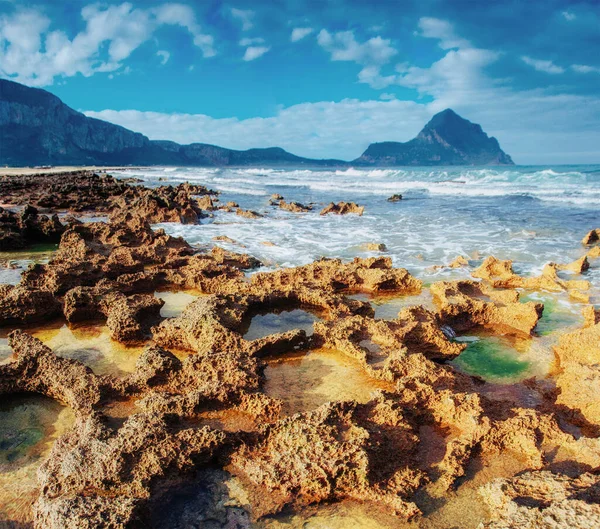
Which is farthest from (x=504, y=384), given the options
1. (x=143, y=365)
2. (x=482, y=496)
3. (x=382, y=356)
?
(x=143, y=365)

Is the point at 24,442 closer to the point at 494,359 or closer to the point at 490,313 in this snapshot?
the point at 494,359

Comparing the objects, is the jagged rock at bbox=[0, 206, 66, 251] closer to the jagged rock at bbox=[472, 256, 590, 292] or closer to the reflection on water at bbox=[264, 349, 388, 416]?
the reflection on water at bbox=[264, 349, 388, 416]

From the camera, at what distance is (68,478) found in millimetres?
2383

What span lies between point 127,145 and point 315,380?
166 m

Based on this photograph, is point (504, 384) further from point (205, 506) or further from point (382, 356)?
point (205, 506)

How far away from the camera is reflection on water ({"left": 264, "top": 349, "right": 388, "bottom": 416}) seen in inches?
139

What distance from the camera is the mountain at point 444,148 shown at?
532 feet

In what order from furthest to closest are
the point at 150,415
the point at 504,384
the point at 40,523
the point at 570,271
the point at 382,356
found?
1. the point at 570,271
2. the point at 382,356
3. the point at 504,384
4. the point at 150,415
5. the point at 40,523

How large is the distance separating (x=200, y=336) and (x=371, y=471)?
93.9 inches

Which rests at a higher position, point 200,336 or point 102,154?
point 102,154

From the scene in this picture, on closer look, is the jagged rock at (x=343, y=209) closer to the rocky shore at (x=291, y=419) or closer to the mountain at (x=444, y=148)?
the rocky shore at (x=291, y=419)

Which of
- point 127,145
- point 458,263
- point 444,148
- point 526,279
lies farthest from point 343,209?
point 444,148

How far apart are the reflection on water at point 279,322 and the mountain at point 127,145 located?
4975 inches

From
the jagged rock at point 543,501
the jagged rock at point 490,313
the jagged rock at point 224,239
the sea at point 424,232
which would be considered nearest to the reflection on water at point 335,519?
the jagged rock at point 543,501
